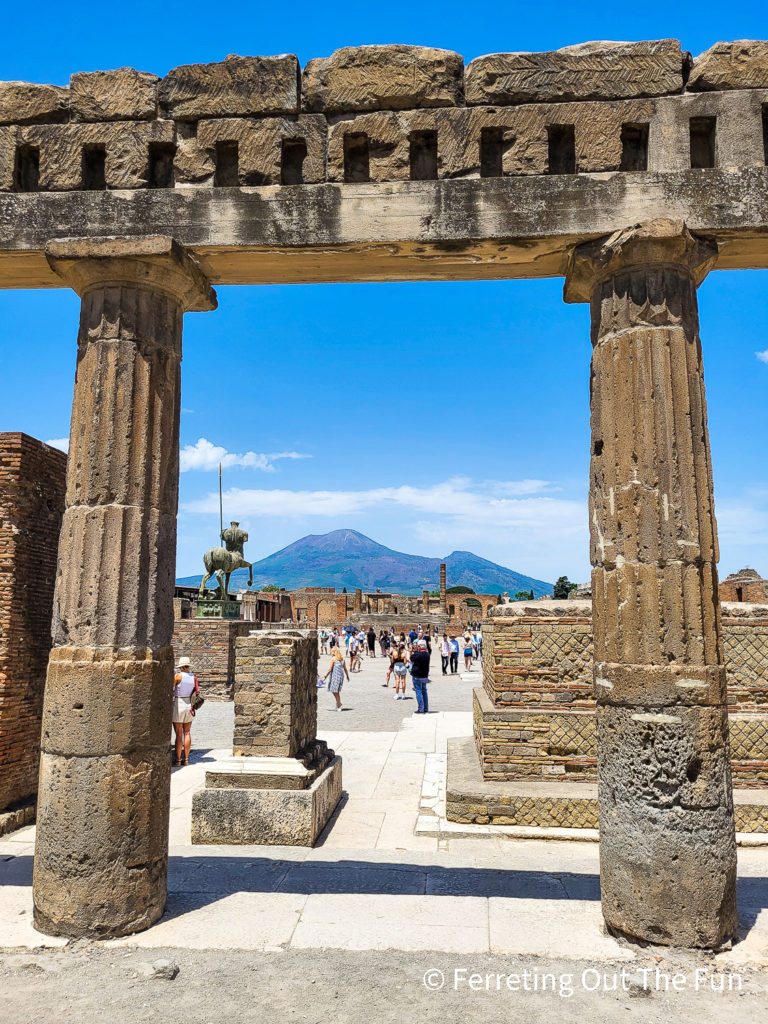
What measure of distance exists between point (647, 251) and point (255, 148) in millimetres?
2680

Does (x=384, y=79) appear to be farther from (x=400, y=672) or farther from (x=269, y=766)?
(x=400, y=672)

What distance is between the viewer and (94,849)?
4273 mm

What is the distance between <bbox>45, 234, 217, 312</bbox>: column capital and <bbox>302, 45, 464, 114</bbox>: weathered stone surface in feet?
4.60

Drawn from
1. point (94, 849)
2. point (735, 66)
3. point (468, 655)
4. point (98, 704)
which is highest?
point (735, 66)

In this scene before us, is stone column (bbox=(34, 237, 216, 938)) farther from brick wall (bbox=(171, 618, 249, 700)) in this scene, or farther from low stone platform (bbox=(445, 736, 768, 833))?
brick wall (bbox=(171, 618, 249, 700))

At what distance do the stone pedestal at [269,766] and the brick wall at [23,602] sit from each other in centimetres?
189

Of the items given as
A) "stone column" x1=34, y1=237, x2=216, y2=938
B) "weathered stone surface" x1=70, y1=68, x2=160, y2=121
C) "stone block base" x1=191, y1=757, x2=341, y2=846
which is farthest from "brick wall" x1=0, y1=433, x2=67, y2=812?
"weathered stone surface" x1=70, y1=68, x2=160, y2=121

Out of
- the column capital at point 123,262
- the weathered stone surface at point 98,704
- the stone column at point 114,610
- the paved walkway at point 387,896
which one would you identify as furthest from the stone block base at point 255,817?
the column capital at point 123,262

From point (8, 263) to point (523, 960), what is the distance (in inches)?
221

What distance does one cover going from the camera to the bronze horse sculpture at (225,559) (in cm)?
1902

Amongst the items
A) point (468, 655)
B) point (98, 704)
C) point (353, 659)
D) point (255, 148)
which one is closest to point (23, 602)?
point (98, 704)

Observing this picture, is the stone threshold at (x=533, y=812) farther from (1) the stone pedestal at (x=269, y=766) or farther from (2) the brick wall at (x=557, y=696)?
(1) the stone pedestal at (x=269, y=766)

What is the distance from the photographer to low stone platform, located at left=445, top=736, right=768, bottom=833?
6.70 metres

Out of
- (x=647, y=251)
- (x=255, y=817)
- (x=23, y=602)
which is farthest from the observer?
(x=23, y=602)
